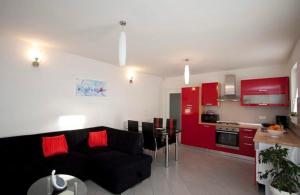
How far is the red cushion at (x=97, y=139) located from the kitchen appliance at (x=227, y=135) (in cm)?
312

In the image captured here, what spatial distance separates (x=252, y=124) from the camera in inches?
171

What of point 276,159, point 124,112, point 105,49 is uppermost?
point 105,49

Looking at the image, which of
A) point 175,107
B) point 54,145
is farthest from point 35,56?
point 175,107

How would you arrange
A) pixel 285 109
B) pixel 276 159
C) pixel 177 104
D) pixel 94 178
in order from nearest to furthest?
pixel 276 159 → pixel 94 178 → pixel 285 109 → pixel 177 104

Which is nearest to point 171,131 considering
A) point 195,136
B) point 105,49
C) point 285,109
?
point 195,136

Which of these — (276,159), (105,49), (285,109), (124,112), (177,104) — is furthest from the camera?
(177,104)

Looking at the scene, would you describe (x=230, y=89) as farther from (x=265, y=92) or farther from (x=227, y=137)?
(x=227, y=137)

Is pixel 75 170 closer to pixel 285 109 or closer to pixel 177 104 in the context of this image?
pixel 177 104

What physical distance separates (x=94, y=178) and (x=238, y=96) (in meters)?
4.22

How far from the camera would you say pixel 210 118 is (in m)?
4.72

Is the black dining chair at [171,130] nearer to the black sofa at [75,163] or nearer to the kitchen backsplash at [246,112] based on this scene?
the black sofa at [75,163]

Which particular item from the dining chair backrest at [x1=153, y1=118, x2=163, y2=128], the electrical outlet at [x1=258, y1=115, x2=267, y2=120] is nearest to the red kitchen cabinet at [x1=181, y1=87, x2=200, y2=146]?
the dining chair backrest at [x1=153, y1=118, x2=163, y2=128]

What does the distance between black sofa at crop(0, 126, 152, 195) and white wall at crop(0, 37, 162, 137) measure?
0.35 metres

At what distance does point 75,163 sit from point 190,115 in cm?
361
